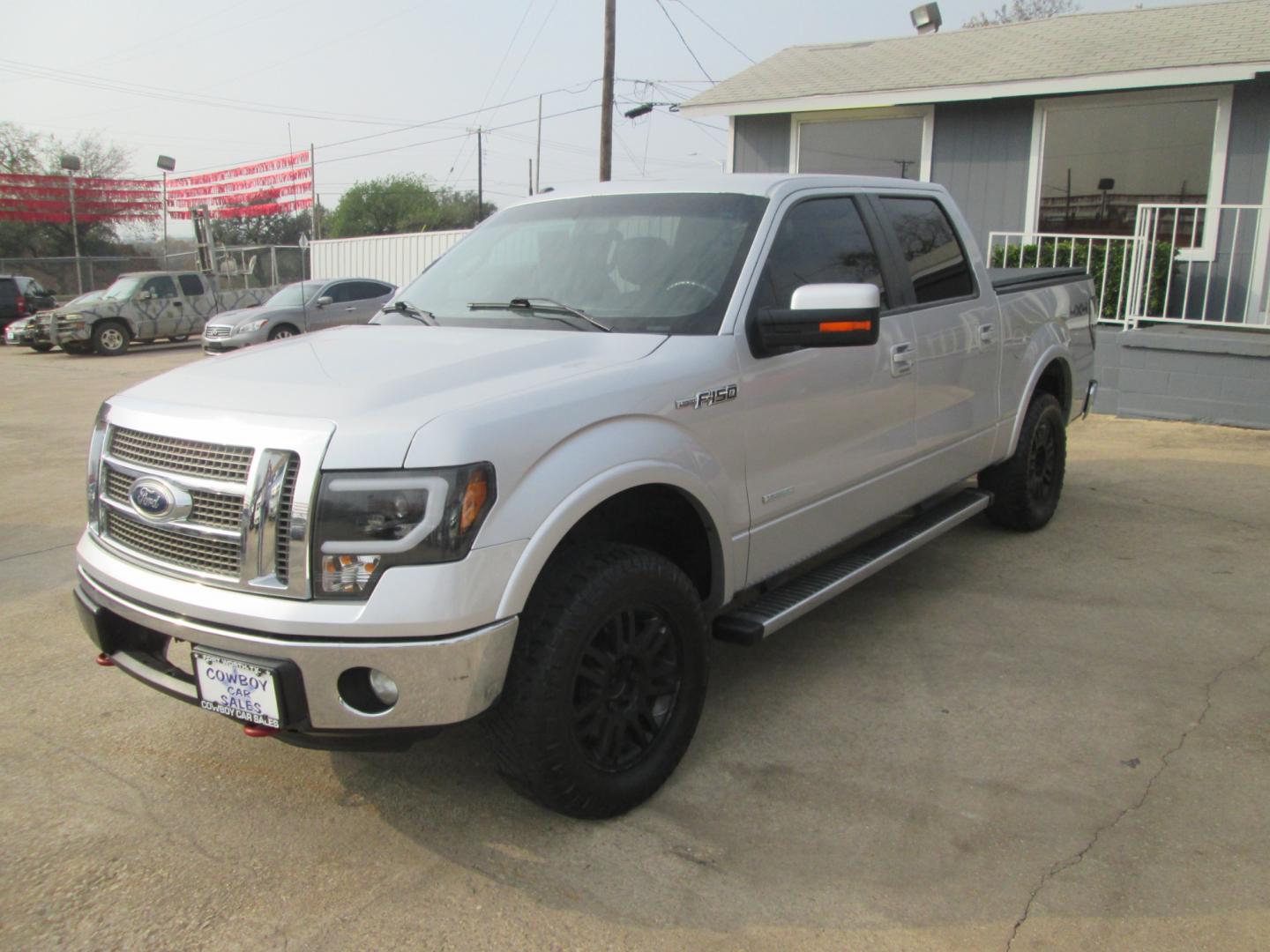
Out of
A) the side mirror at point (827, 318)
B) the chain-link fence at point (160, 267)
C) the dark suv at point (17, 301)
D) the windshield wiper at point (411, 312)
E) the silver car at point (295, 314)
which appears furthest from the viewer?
the chain-link fence at point (160, 267)

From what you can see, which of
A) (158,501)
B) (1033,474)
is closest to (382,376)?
(158,501)

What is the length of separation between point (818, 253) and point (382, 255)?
23.0m

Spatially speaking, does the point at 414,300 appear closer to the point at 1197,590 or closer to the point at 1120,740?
the point at 1120,740

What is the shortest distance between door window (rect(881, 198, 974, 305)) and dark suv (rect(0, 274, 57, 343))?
940 inches

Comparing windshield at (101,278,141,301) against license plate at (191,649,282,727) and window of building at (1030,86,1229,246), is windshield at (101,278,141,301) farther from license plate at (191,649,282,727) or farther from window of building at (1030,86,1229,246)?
license plate at (191,649,282,727)

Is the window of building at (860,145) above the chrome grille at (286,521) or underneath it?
above

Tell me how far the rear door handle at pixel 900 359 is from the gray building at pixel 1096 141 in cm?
643

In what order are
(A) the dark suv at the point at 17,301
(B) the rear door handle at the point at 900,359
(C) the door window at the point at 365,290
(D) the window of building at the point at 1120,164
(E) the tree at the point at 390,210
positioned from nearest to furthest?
(B) the rear door handle at the point at 900,359, (D) the window of building at the point at 1120,164, (C) the door window at the point at 365,290, (A) the dark suv at the point at 17,301, (E) the tree at the point at 390,210

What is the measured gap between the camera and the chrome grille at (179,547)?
2.64 meters

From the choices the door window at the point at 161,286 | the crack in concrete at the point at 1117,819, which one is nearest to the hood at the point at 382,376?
the crack in concrete at the point at 1117,819

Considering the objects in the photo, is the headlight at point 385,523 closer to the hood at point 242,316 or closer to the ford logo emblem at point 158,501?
the ford logo emblem at point 158,501

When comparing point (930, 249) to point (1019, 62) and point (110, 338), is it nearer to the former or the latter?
point (1019, 62)

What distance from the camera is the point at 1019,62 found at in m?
12.5

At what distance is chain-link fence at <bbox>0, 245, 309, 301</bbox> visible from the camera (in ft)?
88.9
